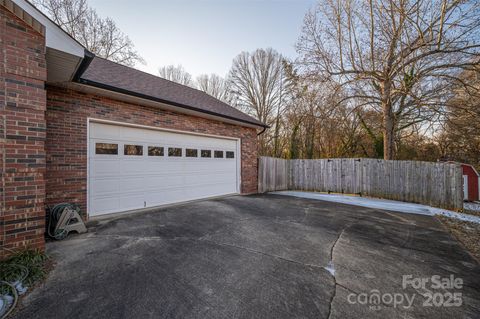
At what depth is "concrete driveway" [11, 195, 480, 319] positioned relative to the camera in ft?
6.36

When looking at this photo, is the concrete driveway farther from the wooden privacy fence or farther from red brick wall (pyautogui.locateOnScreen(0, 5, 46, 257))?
the wooden privacy fence

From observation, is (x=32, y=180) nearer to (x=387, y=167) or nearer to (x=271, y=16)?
(x=271, y=16)

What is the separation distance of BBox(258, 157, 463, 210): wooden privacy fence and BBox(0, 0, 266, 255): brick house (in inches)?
77.1

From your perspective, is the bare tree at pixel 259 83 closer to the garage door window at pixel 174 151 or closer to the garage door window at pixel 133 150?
the garage door window at pixel 174 151

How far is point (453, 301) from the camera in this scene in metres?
2.11

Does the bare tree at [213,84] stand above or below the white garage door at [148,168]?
above

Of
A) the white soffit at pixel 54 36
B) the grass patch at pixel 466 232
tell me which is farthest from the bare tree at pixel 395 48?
the white soffit at pixel 54 36

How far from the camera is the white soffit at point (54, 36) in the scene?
2.78 m

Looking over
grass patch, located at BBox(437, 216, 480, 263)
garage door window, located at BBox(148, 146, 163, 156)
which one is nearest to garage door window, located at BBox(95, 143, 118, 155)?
garage door window, located at BBox(148, 146, 163, 156)

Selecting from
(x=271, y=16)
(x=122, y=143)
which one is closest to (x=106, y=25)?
(x=271, y=16)

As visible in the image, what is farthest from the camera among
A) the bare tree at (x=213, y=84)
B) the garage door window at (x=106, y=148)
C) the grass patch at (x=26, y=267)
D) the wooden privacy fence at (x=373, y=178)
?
the bare tree at (x=213, y=84)

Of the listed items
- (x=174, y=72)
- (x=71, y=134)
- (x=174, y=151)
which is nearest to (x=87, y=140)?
(x=71, y=134)

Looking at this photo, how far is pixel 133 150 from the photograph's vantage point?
18.0ft

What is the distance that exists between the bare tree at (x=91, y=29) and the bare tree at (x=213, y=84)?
6.62 meters
